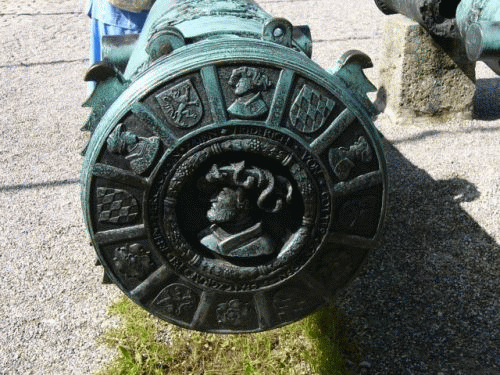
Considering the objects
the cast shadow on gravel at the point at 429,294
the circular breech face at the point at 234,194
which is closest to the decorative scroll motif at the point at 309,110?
the circular breech face at the point at 234,194

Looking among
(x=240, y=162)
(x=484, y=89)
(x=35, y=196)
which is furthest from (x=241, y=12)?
(x=484, y=89)

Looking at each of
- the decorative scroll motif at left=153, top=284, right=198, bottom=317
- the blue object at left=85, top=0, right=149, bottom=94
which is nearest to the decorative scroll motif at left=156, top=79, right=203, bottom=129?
the decorative scroll motif at left=153, top=284, right=198, bottom=317

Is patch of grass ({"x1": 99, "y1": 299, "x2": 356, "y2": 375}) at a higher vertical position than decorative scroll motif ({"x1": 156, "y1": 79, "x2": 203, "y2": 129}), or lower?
lower

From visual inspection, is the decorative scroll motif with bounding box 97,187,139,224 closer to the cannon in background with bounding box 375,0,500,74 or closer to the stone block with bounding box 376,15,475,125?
the cannon in background with bounding box 375,0,500,74

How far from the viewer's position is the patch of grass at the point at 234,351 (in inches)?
104

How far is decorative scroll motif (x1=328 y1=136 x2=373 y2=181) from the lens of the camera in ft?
5.66

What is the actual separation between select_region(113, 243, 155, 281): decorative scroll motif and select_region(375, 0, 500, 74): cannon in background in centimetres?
149

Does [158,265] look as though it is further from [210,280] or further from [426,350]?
[426,350]

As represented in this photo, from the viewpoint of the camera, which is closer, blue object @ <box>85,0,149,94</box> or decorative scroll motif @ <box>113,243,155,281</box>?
decorative scroll motif @ <box>113,243,155,281</box>

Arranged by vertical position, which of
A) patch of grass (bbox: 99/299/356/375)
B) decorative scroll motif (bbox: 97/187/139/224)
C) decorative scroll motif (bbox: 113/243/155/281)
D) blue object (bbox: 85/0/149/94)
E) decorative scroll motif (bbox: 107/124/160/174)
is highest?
decorative scroll motif (bbox: 107/124/160/174)

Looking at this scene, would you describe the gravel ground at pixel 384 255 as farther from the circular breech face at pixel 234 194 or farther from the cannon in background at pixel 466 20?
the circular breech face at pixel 234 194

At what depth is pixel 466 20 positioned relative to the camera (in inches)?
127

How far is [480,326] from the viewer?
117 inches

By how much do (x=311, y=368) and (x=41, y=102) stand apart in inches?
162
